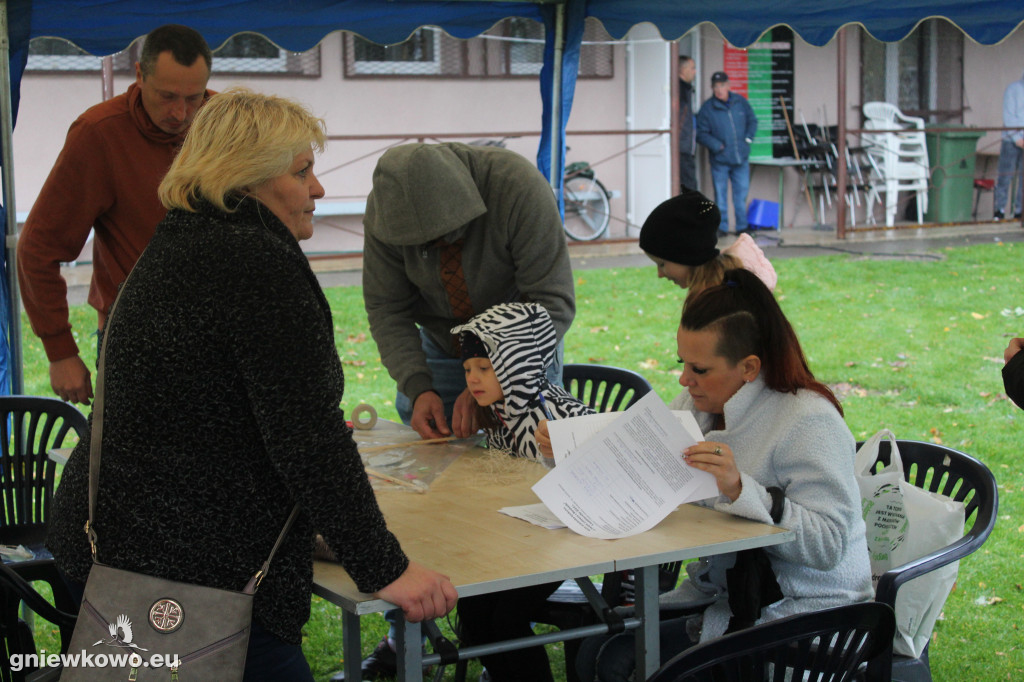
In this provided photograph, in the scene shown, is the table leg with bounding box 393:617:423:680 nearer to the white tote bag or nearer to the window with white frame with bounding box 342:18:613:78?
the white tote bag

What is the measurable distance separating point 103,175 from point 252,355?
6.44 feet

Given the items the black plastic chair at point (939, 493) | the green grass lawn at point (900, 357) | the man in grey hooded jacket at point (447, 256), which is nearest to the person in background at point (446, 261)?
the man in grey hooded jacket at point (447, 256)

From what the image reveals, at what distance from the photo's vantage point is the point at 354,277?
10.2m

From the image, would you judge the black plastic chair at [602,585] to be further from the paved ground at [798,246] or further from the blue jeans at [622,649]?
the paved ground at [798,246]

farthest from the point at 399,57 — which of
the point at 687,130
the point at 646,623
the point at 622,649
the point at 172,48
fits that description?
the point at 646,623

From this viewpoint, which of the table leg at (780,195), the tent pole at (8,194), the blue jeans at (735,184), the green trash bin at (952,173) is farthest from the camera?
the green trash bin at (952,173)

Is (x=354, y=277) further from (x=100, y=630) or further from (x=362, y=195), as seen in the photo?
(x=100, y=630)

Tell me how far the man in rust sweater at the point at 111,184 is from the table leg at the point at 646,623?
199cm

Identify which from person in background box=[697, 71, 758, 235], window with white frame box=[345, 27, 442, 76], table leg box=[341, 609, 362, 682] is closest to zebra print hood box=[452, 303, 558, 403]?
table leg box=[341, 609, 362, 682]

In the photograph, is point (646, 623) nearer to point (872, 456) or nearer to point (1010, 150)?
point (872, 456)

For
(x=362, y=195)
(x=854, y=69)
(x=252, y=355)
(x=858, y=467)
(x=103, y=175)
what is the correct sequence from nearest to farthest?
(x=252, y=355), (x=858, y=467), (x=103, y=175), (x=362, y=195), (x=854, y=69)

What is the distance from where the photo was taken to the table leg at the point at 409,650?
191 centimetres

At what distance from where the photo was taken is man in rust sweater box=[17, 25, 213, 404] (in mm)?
3225

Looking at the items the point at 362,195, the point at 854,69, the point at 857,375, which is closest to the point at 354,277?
the point at 362,195
